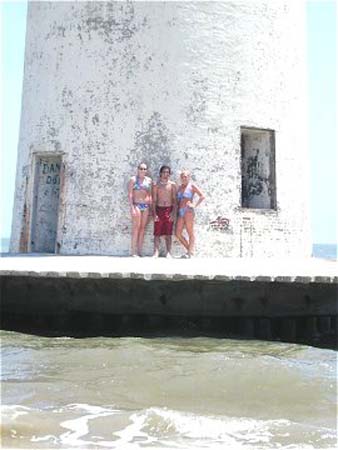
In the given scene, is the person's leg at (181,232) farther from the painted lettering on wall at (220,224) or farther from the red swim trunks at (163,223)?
the painted lettering on wall at (220,224)

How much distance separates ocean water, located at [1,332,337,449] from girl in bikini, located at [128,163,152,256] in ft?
11.2

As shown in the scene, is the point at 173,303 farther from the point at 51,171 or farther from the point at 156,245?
the point at 51,171

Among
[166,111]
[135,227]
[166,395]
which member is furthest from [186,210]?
[166,395]

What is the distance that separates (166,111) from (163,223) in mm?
2148

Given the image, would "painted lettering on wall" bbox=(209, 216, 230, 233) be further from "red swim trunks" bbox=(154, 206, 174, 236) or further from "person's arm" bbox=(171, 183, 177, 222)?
"red swim trunks" bbox=(154, 206, 174, 236)


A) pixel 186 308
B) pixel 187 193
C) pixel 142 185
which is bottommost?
pixel 186 308

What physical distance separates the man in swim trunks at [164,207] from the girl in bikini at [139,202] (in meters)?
0.15

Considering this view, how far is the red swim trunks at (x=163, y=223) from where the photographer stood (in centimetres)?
1168

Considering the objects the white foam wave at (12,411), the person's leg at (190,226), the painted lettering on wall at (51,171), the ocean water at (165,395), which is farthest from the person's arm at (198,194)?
the white foam wave at (12,411)

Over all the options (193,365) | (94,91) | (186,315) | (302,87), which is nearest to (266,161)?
(302,87)

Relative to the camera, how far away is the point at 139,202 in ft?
38.7

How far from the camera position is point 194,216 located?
11.9 metres

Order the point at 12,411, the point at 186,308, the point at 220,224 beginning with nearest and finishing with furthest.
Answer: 1. the point at 12,411
2. the point at 186,308
3. the point at 220,224

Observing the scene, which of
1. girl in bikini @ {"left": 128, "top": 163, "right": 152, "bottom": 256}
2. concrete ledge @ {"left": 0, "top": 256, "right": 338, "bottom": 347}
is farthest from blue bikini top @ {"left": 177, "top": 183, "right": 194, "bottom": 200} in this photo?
concrete ledge @ {"left": 0, "top": 256, "right": 338, "bottom": 347}
